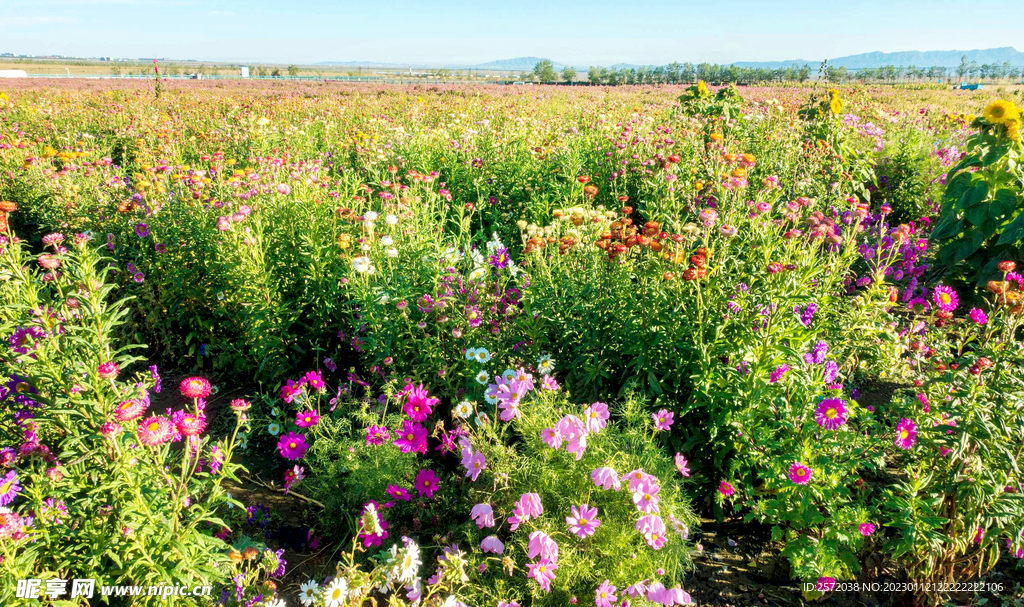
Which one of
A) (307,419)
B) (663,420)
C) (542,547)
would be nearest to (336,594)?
(542,547)

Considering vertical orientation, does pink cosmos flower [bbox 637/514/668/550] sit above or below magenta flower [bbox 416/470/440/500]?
above

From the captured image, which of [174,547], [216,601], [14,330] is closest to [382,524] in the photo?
[216,601]


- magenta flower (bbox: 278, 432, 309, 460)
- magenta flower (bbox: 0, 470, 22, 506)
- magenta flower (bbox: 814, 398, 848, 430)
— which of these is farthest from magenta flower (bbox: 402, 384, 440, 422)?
magenta flower (bbox: 814, 398, 848, 430)

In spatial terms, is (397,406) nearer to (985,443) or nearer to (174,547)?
(174,547)

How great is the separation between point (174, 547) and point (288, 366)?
6.09 feet

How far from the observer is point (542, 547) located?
5.53 feet

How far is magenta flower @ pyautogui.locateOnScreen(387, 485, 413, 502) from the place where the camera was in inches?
87.7

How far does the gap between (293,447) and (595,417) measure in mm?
1506

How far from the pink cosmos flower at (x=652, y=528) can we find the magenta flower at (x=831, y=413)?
0.85 meters

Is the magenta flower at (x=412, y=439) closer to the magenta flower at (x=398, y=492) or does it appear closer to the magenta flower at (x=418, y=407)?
the magenta flower at (x=418, y=407)

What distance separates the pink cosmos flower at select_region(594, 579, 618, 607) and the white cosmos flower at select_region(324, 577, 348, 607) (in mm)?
758

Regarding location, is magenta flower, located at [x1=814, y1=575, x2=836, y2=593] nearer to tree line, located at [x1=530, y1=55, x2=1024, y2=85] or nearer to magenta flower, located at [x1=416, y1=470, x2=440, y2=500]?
magenta flower, located at [x1=416, y1=470, x2=440, y2=500]

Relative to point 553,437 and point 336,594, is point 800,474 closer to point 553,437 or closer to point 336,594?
point 553,437

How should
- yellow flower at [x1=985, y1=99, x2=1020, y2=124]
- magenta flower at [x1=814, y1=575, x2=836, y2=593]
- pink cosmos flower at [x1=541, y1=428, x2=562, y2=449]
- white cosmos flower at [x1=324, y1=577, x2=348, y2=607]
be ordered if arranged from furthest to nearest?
yellow flower at [x1=985, y1=99, x2=1020, y2=124] < magenta flower at [x1=814, y1=575, x2=836, y2=593] < pink cosmos flower at [x1=541, y1=428, x2=562, y2=449] < white cosmos flower at [x1=324, y1=577, x2=348, y2=607]
